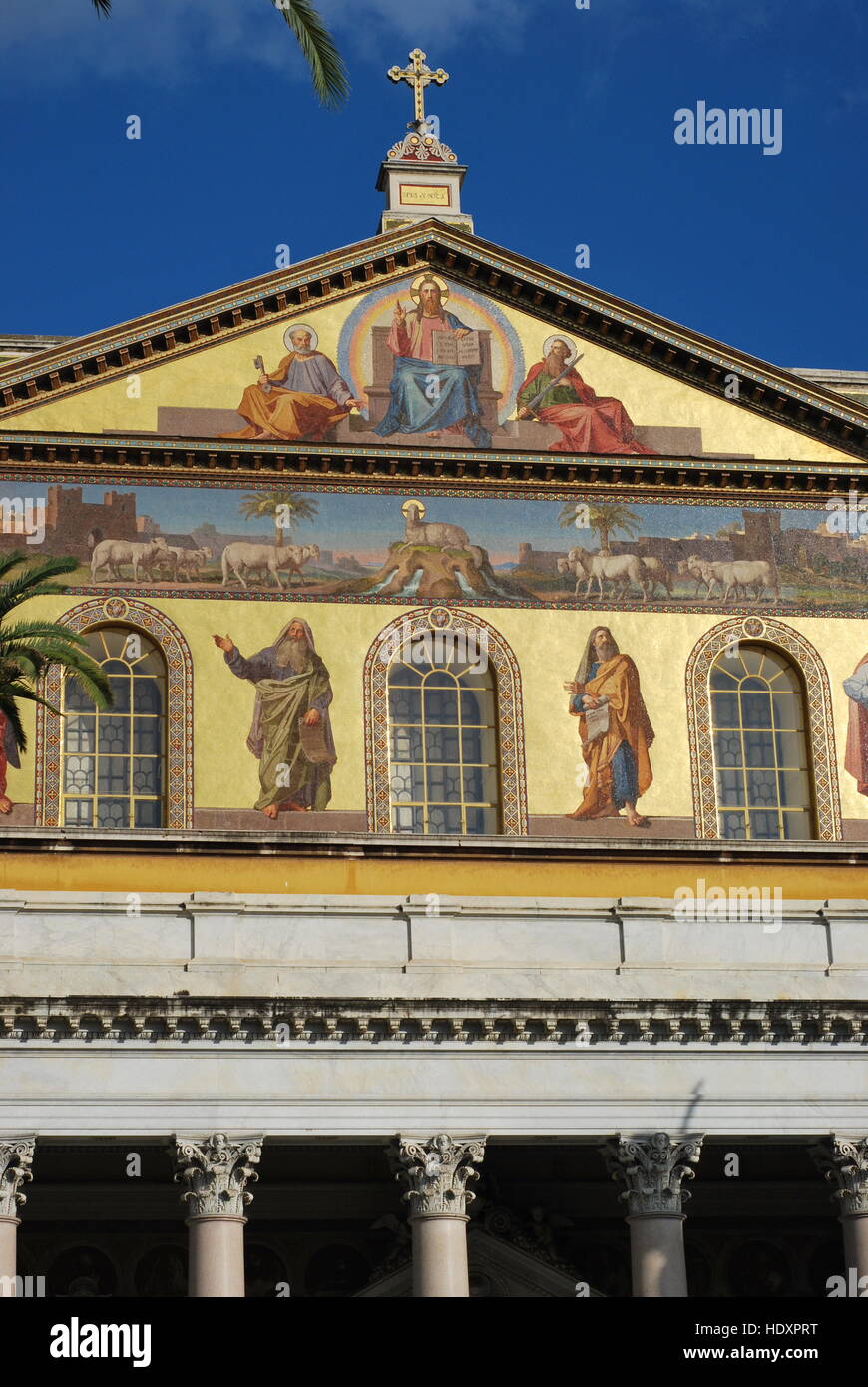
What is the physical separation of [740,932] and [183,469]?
8.47 meters

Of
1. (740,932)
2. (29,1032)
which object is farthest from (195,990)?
(740,932)

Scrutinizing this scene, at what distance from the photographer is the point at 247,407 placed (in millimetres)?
30984

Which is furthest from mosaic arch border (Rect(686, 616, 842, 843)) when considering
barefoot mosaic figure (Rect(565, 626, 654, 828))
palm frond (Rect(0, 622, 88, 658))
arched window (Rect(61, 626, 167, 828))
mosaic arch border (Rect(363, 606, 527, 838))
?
palm frond (Rect(0, 622, 88, 658))

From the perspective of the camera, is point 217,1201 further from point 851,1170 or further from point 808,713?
point 808,713

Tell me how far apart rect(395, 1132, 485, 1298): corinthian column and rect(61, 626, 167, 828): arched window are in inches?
197

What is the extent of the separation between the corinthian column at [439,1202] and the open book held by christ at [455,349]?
31.4 feet

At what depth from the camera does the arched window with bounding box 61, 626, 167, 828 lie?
97.4ft

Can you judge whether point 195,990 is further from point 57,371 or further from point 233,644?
point 57,371

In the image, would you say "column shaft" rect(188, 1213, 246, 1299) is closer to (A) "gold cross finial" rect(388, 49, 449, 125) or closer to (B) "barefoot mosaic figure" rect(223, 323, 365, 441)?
(B) "barefoot mosaic figure" rect(223, 323, 365, 441)

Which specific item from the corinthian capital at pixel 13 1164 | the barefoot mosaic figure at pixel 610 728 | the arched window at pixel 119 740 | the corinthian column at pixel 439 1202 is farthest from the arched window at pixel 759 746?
the corinthian capital at pixel 13 1164

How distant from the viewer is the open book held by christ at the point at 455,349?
3158 centimetres

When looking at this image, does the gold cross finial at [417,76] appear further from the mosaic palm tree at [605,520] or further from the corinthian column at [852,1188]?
the corinthian column at [852,1188]
